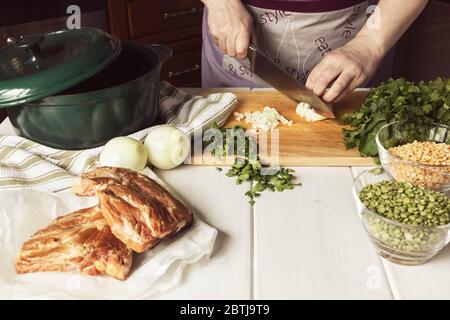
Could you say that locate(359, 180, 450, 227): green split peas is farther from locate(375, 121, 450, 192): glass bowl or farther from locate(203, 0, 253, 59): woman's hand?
locate(203, 0, 253, 59): woman's hand

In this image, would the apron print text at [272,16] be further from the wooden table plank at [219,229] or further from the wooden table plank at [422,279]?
the wooden table plank at [422,279]

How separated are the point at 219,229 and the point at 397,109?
478 millimetres

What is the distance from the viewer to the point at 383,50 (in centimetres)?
121

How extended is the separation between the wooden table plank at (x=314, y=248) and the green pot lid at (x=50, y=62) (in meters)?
0.44

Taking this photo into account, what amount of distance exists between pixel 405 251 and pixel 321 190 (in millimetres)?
249

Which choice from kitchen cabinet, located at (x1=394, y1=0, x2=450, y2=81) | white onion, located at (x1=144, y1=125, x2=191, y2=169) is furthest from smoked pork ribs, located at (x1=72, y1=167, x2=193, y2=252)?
kitchen cabinet, located at (x1=394, y1=0, x2=450, y2=81)

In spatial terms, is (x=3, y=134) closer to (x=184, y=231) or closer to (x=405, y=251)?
(x=184, y=231)

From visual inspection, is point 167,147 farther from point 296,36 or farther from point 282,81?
point 296,36

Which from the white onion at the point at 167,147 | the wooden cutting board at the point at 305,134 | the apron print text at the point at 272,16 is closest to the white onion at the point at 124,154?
the white onion at the point at 167,147

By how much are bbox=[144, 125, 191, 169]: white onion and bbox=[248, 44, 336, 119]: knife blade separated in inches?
11.4

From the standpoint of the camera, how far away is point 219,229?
86cm

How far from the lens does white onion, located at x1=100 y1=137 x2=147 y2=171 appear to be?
0.97 metres

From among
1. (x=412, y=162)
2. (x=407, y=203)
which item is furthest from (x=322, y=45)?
(x=407, y=203)

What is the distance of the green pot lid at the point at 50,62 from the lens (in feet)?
3.04
